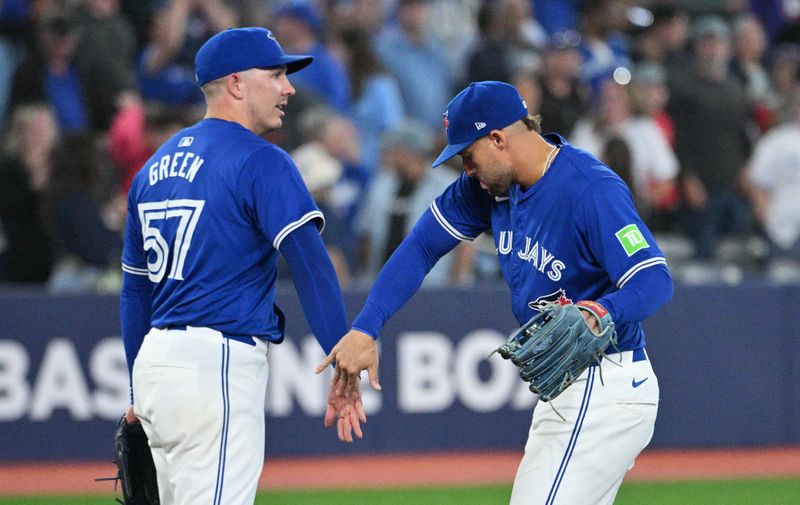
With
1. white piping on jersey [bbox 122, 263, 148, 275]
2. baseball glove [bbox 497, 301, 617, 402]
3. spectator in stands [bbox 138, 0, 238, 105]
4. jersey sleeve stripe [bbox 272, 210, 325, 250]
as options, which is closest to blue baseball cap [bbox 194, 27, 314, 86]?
jersey sleeve stripe [bbox 272, 210, 325, 250]

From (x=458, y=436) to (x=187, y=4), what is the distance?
15.1 ft

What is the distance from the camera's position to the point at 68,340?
30.1 feet

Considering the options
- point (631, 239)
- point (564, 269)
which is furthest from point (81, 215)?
point (631, 239)

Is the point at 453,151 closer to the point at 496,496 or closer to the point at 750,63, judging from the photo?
the point at 496,496

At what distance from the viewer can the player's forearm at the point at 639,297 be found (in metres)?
4.21

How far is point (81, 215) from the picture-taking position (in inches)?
363

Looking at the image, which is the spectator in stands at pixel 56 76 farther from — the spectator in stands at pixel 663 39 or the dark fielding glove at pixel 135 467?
the dark fielding glove at pixel 135 467

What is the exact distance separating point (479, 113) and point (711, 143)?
24.2ft

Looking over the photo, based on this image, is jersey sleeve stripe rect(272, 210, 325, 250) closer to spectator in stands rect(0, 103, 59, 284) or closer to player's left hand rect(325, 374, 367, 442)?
player's left hand rect(325, 374, 367, 442)

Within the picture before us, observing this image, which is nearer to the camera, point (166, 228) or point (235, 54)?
point (166, 228)

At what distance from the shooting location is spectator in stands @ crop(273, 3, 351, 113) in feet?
35.8

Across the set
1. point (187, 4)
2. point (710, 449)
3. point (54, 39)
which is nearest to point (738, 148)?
point (710, 449)

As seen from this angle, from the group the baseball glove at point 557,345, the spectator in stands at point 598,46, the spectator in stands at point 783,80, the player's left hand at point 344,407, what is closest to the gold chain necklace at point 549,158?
the baseball glove at point 557,345

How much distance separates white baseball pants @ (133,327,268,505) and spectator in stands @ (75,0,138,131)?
6998 millimetres
